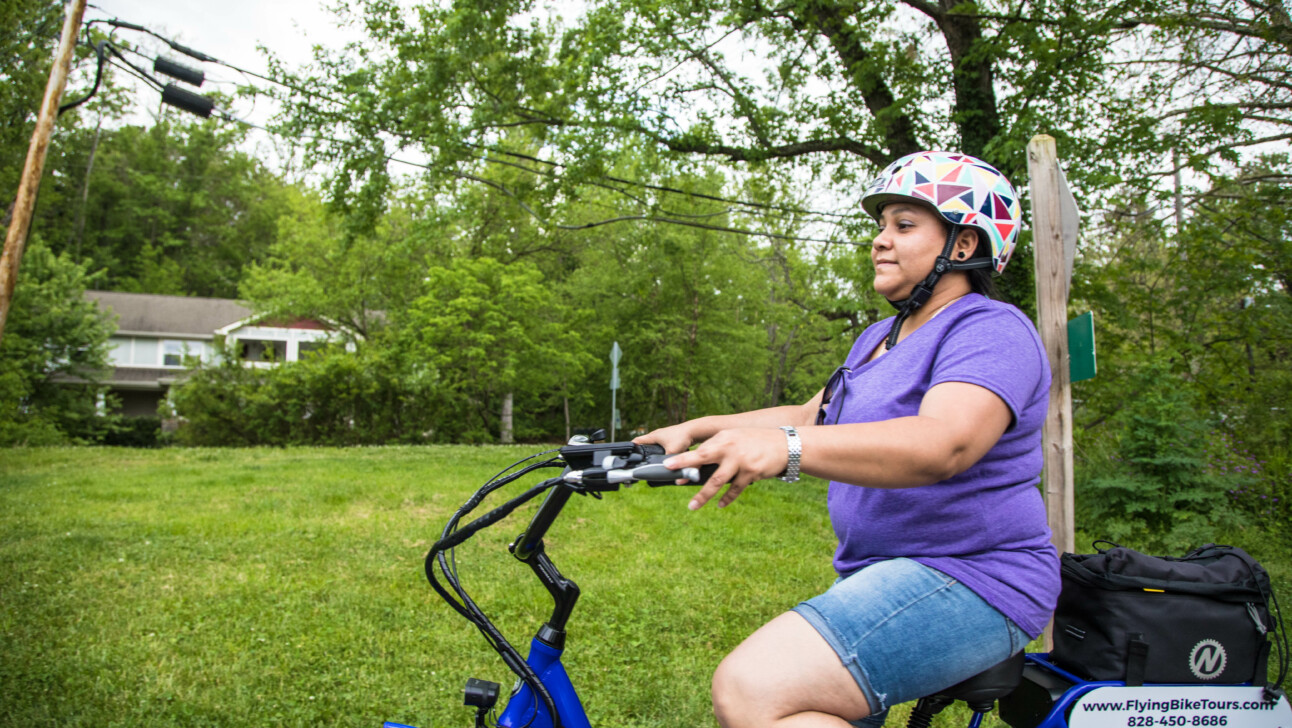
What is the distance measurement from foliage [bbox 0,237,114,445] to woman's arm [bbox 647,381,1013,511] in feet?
93.8

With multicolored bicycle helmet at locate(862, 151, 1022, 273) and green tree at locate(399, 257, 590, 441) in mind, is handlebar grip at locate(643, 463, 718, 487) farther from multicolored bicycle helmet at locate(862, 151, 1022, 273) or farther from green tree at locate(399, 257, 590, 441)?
green tree at locate(399, 257, 590, 441)

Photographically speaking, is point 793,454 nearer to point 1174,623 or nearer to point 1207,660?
point 1174,623

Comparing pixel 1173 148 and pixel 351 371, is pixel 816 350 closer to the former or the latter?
pixel 351 371

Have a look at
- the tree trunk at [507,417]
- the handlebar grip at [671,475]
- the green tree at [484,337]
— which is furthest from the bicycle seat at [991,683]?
the tree trunk at [507,417]

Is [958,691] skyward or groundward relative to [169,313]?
groundward

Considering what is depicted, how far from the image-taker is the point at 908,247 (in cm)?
196

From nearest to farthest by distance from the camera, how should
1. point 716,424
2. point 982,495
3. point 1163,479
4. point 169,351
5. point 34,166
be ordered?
1. point 982,495
2. point 716,424
3. point 34,166
4. point 1163,479
5. point 169,351

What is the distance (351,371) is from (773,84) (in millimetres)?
15029

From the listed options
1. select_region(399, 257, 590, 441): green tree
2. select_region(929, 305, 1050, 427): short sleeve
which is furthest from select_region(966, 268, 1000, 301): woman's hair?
select_region(399, 257, 590, 441): green tree

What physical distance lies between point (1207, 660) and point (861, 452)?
1.18 metres

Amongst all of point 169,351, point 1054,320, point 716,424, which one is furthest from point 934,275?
point 169,351

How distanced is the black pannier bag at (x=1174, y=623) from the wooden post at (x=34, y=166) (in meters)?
7.47

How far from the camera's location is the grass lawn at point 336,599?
413cm

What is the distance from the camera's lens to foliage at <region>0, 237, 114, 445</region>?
2523 cm
